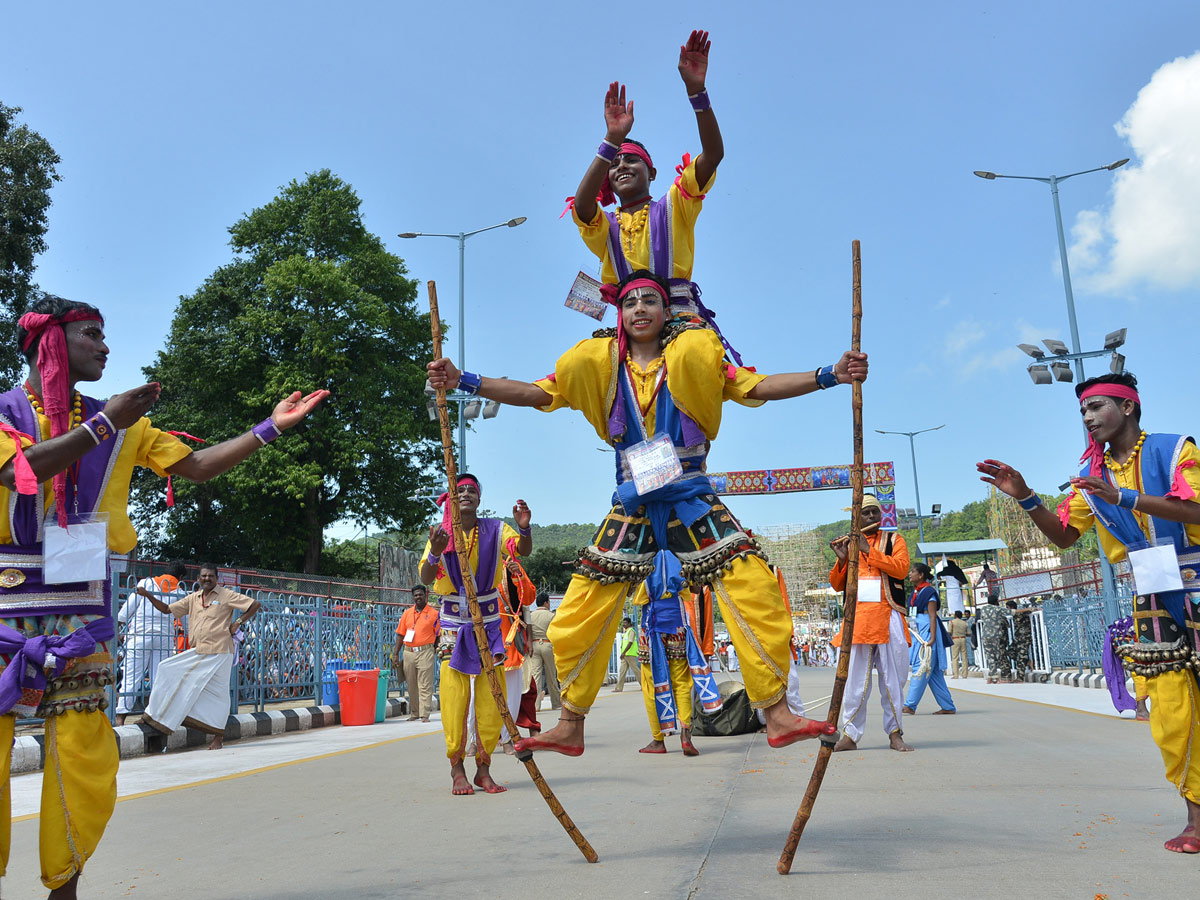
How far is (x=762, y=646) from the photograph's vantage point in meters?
4.09

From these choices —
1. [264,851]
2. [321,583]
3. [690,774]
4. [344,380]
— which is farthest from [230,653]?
[344,380]

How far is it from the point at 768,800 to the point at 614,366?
2.63 metres

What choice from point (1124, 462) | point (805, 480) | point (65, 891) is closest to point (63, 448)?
point (65, 891)

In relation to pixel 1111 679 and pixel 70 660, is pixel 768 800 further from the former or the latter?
pixel 70 660

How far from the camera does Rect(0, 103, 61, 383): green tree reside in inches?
835

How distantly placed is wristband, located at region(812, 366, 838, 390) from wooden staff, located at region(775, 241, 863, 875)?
82 mm

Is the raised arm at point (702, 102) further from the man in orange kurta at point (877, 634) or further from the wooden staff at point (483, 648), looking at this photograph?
the man in orange kurta at point (877, 634)

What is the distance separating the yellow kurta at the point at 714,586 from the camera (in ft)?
13.5

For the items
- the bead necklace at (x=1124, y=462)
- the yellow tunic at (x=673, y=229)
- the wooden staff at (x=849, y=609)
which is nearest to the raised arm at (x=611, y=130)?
the yellow tunic at (x=673, y=229)

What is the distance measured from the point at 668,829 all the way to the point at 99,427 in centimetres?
299

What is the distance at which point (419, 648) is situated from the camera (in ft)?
48.6

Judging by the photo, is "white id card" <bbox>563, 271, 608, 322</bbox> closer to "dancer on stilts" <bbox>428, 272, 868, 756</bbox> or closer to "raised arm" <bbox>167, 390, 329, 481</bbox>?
"dancer on stilts" <bbox>428, 272, 868, 756</bbox>

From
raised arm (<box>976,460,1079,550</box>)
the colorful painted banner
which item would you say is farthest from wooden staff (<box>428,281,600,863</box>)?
the colorful painted banner

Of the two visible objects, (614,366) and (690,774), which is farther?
(690,774)
